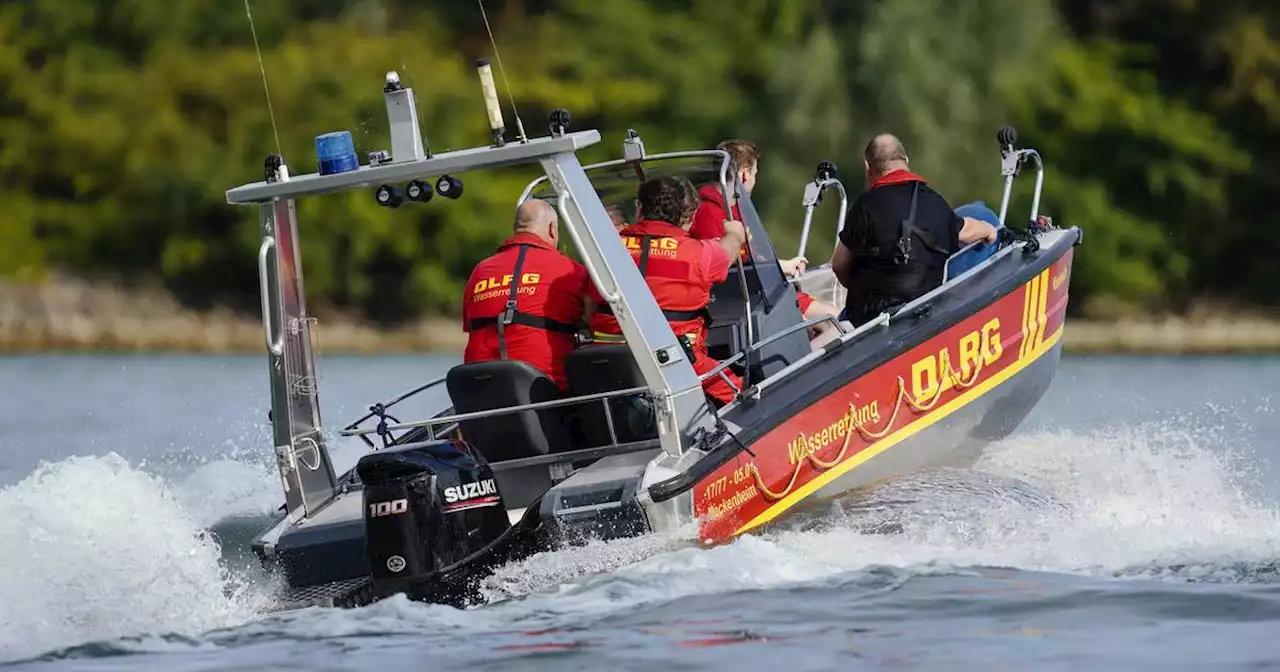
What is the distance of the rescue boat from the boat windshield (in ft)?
0.04

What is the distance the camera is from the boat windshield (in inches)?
325

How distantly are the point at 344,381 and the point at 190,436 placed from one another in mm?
5432

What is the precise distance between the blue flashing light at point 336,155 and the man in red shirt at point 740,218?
184cm

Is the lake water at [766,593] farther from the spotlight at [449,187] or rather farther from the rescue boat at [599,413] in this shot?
the spotlight at [449,187]

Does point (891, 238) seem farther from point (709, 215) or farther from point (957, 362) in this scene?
point (709, 215)

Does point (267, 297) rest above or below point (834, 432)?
above

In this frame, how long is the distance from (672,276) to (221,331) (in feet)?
63.8

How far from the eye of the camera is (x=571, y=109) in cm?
2617

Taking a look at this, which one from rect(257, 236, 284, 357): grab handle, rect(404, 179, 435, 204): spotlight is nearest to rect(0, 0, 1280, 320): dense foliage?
rect(257, 236, 284, 357): grab handle

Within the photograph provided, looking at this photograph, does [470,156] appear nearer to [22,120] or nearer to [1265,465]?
[1265,465]

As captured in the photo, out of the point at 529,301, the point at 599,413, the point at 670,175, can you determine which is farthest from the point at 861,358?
the point at 529,301

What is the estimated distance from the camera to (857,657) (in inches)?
239

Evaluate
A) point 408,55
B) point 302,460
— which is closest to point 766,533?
point 302,460

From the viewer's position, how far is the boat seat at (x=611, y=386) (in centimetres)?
727
